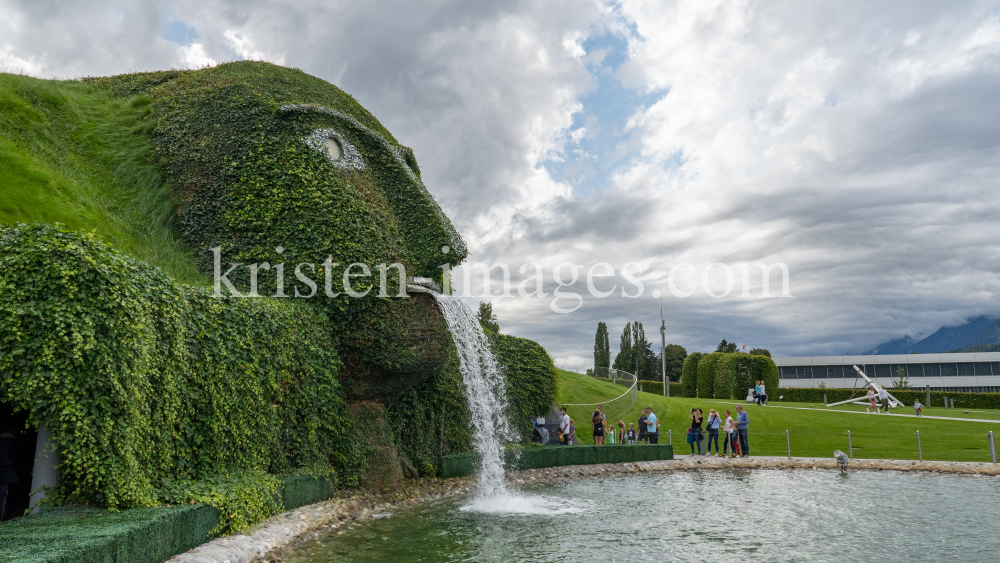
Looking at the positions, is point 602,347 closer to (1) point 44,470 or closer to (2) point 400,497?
(2) point 400,497

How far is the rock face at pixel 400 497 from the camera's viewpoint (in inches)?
324

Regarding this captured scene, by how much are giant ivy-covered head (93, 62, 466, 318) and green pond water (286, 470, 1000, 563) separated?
16.9 ft

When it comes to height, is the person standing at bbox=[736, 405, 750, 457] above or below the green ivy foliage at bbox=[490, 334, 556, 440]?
below

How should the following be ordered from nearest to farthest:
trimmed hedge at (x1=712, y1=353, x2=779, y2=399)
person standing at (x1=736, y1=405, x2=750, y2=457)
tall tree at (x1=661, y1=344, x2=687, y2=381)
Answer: person standing at (x1=736, y1=405, x2=750, y2=457) → trimmed hedge at (x1=712, y1=353, x2=779, y2=399) → tall tree at (x1=661, y1=344, x2=687, y2=381)

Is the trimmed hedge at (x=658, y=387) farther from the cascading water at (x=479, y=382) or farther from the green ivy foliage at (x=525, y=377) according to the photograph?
the cascading water at (x=479, y=382)

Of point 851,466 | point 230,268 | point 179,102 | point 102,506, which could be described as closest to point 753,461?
point 851,466

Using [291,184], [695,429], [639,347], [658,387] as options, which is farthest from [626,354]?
[291,184]

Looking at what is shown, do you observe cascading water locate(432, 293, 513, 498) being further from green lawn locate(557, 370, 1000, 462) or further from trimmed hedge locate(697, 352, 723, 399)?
trimmed hedge locate(697, 352, 723, 399)

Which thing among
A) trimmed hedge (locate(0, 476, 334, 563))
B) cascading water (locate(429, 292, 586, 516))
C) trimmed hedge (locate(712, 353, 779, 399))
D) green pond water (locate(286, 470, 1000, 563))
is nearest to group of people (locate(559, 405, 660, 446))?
cascading water (locate(429, 292, 586, 516))

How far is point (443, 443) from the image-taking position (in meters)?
16.6

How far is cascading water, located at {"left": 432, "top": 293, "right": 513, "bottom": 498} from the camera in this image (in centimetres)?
1516

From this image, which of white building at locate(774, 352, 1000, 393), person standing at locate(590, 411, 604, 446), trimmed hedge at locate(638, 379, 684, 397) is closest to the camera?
person standing at locate(590, 411, 604, 446)

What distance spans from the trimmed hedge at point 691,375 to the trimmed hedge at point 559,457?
3030 centimetres

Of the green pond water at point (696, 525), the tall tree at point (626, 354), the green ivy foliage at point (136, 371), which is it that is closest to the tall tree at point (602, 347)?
the tall tree at point (626, 354)
